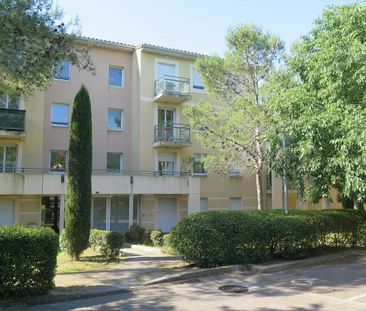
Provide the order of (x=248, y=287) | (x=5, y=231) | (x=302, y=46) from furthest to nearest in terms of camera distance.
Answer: (x=302, y=46) < (x=248, y=287) < (x=5, y=231)

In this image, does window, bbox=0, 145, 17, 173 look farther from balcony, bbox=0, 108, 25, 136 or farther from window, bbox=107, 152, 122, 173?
window, bbox=107, 152, 122, 173

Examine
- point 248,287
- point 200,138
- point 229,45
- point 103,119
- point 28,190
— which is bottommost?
point 248,287

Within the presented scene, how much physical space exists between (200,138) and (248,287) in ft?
41.9

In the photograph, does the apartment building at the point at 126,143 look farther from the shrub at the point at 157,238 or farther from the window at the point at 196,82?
the shrub at the point at 157,238

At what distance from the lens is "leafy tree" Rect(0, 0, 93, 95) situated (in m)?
10.7

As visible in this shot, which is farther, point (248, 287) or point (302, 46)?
point (302, 46)

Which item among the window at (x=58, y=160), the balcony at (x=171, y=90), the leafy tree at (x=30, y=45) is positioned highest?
the balcony at (x=171, y=90)

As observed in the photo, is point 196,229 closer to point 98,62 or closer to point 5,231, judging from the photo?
point 5,231

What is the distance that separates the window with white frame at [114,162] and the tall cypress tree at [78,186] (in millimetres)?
11847

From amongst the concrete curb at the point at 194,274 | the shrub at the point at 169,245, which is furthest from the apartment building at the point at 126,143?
the concrete curb at the point at 194,274

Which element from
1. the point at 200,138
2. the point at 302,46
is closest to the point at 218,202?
the point at 200,138

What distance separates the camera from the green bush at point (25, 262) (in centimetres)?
848

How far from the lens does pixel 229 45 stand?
20719 mm

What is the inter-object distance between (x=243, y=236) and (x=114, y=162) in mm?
16738
